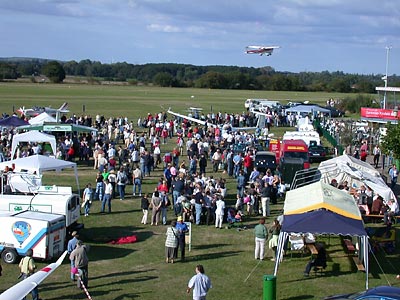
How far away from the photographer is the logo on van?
15.4 m

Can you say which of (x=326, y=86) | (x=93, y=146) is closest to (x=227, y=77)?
(x=326, y=86)

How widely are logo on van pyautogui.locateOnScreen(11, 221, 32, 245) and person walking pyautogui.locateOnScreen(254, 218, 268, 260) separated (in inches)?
229

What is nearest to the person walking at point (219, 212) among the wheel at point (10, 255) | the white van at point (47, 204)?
the white van at point (47, 204)

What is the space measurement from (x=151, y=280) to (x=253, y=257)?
332 centimetres

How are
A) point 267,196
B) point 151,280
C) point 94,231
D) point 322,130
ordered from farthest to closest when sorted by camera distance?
point 322,130, point 267,196, point 94,231, point 151,280

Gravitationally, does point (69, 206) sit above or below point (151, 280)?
above

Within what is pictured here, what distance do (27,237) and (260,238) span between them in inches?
235

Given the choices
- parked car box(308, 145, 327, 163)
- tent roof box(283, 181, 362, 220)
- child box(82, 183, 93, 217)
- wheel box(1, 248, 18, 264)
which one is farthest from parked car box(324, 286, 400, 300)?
parked car box(308, 145, 327, 163)

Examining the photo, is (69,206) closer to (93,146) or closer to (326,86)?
(93,146)

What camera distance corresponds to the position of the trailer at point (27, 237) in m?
15.4

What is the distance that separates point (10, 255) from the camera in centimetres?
1554

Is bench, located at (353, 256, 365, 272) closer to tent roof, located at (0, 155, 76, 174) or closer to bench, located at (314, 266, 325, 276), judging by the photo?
bench, located at (314, 266, 325, 276)

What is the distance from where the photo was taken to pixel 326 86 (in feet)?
465

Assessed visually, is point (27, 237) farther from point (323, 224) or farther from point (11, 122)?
point (11, 122)
